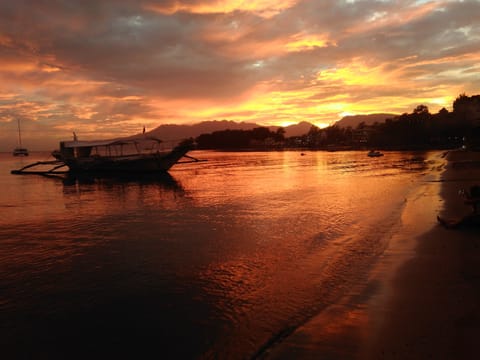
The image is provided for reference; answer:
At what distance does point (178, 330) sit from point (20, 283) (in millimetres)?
5910

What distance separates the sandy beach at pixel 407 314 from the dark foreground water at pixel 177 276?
0.52 meters

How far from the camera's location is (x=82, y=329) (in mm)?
7379

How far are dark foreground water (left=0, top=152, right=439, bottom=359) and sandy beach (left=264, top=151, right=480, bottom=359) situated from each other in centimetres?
52

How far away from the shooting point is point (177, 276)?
34.0ft

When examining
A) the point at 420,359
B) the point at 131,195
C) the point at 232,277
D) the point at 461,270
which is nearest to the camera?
the point at 420,359

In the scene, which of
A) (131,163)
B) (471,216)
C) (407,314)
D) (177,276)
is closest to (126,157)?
(131,163)

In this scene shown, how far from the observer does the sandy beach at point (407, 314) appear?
568cm

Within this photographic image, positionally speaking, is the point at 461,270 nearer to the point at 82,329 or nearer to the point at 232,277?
the point at 232,277

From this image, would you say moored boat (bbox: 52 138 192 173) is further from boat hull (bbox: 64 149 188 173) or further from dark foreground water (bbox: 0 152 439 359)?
dark foreground water (bbox: 0 152 439 359)

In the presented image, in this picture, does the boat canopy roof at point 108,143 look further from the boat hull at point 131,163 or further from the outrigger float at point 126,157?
the boat hull at point 131,163

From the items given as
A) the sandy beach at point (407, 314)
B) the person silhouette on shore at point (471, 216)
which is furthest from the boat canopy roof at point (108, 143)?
the sandy beach at point (407, 314)

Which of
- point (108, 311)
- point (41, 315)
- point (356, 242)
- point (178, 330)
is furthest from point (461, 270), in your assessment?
point (41, 315)

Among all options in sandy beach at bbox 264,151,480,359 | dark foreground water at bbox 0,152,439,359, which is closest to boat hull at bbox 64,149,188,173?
dark foreground water at bbox 0,152,439,359

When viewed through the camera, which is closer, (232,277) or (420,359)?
(420,359)
